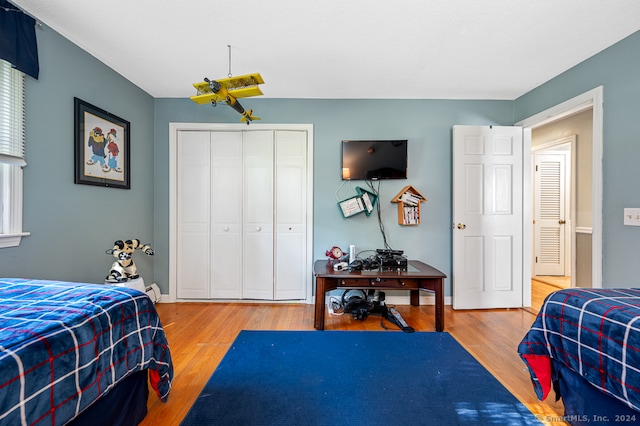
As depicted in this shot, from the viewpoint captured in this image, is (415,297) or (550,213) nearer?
(415,297)

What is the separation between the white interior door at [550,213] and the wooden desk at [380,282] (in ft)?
10.2

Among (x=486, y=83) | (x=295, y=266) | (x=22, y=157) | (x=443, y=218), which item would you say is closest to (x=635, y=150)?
(x=486, y=83)

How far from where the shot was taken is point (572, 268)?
343cm

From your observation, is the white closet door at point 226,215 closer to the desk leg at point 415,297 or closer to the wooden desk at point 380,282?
the wooden desk at point 380,282

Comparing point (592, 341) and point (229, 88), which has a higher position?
point (229, 88)

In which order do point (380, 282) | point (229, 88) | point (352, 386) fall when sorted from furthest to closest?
point (380, 282)
point (229, 88)
point (352, 386)

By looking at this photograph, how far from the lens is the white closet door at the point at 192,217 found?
301 centimetres

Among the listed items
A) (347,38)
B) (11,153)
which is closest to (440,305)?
(347,38)

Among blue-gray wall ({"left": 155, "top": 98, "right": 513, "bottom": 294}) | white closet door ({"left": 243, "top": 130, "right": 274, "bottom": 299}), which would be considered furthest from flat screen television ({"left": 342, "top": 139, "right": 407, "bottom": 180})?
white closet door ({"left": 243, "top": 130, "right": 274, "bottom": 299})

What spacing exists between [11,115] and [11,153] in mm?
248

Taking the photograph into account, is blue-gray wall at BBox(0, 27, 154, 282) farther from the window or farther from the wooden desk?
the wooden desk

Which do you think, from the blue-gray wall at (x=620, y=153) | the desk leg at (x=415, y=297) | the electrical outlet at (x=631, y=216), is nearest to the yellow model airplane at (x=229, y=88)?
the desk leg at (x=415, y=297)

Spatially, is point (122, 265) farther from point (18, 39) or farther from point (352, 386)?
point (352, 386)

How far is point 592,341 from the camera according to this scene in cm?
111
